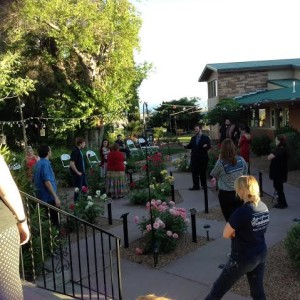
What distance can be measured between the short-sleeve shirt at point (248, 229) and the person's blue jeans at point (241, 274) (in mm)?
63

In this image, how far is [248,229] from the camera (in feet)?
11.5

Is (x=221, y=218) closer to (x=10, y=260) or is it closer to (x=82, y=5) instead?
(x=10, y=260)

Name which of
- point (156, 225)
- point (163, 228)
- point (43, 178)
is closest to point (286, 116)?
point (163, 228)

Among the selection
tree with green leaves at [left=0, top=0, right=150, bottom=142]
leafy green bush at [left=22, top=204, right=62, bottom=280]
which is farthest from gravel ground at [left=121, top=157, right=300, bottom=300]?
tree with green leaves at [left=0, top=0, right=150, bottom=142]

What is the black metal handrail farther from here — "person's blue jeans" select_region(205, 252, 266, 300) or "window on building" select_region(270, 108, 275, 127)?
"window on building" select_region(270, 108, 275, 127)

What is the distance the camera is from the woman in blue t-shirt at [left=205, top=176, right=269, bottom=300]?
3.51 meters

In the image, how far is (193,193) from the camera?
1010 centimetres

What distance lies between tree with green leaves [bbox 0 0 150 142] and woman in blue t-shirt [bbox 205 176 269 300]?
18.1 m

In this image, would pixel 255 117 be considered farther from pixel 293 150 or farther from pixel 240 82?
pixel 293 150

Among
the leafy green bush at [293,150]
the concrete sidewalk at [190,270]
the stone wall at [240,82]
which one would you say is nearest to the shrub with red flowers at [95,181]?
the concrete sidewalk at [190,270]

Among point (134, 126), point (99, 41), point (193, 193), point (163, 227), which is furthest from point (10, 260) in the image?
point (134, 126)

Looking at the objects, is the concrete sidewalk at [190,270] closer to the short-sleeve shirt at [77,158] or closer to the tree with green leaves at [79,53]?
the short-sleeve shirt at [77,158]

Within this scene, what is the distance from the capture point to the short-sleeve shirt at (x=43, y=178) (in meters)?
5.94

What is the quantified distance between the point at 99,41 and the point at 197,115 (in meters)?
21.4
